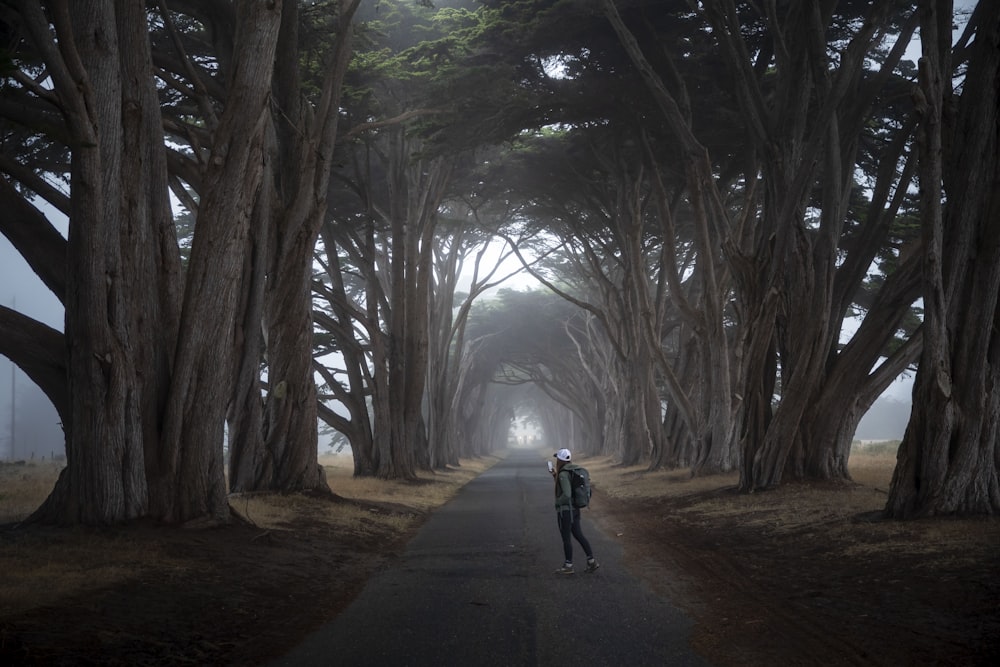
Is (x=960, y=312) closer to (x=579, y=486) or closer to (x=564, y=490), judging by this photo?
(x=579, y=486)

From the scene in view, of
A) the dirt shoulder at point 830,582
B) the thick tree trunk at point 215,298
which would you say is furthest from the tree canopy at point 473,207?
the dirt shoulder at point 830,582

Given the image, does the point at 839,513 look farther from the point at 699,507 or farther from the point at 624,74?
the point at 624,74

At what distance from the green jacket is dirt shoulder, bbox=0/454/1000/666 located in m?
1.03

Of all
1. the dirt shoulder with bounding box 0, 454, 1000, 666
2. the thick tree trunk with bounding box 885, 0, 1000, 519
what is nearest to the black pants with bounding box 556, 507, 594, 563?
the dirt shoulder with bounding box 0, 454, 1000, 666

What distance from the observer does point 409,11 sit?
23.6 m

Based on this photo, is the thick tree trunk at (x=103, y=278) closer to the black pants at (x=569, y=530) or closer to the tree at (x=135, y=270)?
the tree at (x=135, y=270)

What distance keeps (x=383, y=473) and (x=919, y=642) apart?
19.3 m

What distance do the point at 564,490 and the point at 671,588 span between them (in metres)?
1.52

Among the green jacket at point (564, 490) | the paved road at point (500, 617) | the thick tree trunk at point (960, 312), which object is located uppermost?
the thick tree trunk at point (960, 312)

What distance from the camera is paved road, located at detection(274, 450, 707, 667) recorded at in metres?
6.02

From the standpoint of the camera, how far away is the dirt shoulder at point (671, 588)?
238 inches

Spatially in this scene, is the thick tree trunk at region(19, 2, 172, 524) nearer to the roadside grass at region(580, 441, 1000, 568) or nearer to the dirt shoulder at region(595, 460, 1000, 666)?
the dirt shoulder at region(595, 460, 1000, 666)

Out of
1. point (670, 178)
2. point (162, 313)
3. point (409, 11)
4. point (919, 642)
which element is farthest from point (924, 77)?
point (409, 11)

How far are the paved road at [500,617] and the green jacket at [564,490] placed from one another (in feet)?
2.23
